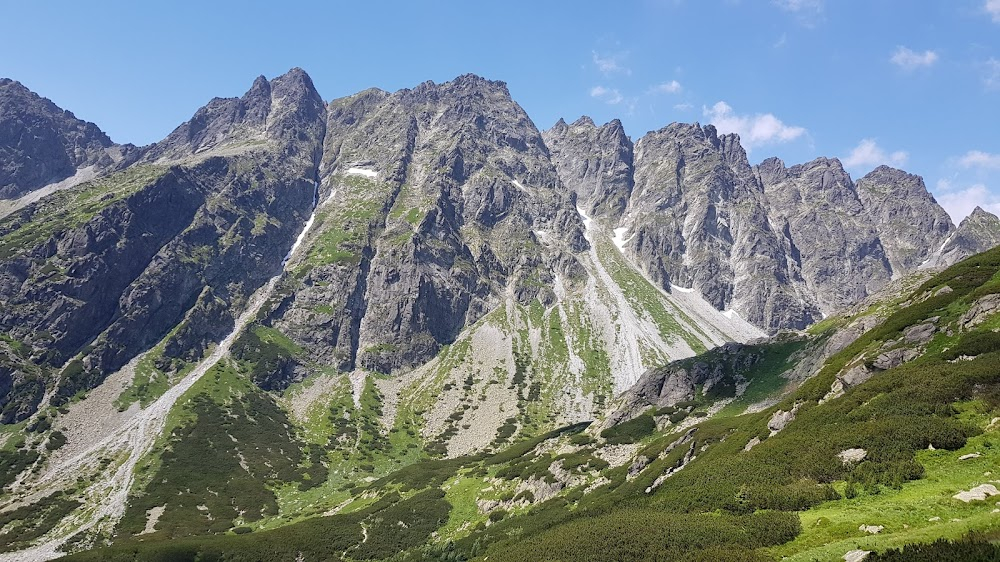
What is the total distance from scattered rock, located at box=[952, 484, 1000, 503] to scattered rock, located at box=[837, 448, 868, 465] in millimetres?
7778

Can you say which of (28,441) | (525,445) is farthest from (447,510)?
(28,441)

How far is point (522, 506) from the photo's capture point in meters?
62.8

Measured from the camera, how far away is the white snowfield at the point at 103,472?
95812mm

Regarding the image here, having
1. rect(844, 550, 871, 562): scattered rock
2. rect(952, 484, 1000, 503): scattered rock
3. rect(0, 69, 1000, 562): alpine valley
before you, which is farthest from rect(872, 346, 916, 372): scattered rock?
rect(844, 550, 871, 562): scattered rock

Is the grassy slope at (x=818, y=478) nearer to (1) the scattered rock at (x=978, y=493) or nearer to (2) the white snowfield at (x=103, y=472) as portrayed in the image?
(1) the scattered rock at (x=978, y=493)

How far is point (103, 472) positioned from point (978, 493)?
521ft

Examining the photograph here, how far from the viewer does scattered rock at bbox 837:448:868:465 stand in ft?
97.9

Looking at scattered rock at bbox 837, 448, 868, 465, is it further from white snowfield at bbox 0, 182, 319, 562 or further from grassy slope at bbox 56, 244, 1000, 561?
white snowfield at bbox 0, 182, 319, 562

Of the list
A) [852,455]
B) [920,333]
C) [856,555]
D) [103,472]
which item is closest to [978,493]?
[856,555]

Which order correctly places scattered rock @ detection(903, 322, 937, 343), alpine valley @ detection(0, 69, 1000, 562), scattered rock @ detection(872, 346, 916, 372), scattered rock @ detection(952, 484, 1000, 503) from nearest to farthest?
scattered rock @ detection(952, 484, 1000, 503) → alpine valley @ detection(0, 69, 1000, 562) → scattered rock @ detection(872, 346, 916, 372) → scattered rock @ detection(903, 322, 937, 343)

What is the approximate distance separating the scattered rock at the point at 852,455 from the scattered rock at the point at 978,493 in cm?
778

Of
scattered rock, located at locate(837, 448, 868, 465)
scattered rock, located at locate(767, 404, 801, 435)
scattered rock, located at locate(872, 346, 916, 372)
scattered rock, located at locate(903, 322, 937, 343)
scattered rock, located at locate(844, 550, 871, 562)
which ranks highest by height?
scattered rock, located at locate(903, 322, 937, 343)

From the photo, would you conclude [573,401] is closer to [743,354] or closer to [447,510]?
[743,354]

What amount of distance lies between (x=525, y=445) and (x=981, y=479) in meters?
78.4
